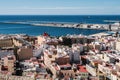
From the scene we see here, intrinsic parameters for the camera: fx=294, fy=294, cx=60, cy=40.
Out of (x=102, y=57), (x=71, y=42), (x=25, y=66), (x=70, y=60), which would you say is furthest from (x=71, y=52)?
(x=71, y=42)

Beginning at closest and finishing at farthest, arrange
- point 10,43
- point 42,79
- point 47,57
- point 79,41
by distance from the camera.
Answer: point 42,79
point 47,57
point 10,43
point 79,41

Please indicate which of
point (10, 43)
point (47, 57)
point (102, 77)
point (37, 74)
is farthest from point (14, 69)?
point (10, 43)

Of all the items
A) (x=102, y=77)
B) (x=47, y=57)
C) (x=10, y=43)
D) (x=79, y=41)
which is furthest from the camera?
(x=79, y=41)

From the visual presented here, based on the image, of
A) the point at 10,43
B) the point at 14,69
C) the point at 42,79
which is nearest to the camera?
the point at 42,79

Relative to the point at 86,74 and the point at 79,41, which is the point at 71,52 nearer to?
the point at 86,74

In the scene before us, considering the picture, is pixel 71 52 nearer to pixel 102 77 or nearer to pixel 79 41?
pixel 102 77

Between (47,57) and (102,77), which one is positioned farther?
(47,57)

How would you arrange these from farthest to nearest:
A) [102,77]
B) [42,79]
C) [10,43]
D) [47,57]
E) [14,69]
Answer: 1. [10,43]
2. [47,57]
3. [14,69]
4. [102,77]
5. [42,79]

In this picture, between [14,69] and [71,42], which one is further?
[71,42]
